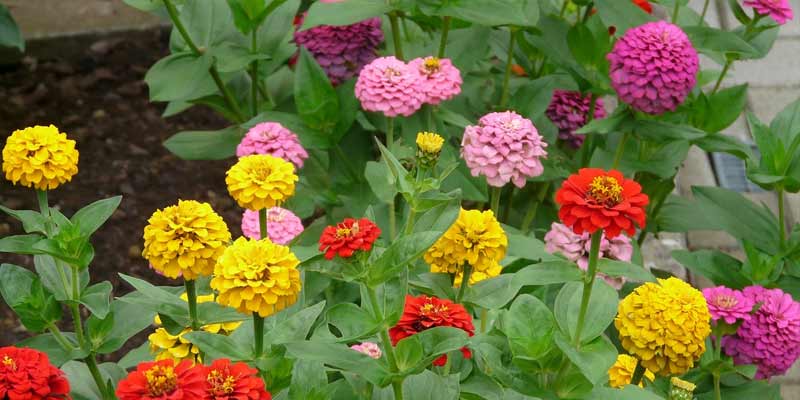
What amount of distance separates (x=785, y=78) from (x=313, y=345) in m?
2.95

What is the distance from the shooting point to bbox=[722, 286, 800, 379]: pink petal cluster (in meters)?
1.87

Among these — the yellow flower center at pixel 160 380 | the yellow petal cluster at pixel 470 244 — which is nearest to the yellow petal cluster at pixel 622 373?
the yellow petal cluster at pixel 470 244

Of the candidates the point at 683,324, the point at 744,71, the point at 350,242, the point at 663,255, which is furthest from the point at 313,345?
the point at 744,71

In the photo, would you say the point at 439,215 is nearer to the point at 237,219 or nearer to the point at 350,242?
the point at 350,242

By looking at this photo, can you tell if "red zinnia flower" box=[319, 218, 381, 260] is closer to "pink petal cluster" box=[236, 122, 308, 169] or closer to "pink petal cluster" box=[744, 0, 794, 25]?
"pink petal cluster" box=[236, 122, 308, 169]

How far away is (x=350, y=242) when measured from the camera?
1.35 metres

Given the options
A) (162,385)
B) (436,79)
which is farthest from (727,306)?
(162,385)

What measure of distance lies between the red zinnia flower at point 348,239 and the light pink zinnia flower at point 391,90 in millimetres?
783

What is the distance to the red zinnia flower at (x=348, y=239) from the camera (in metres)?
1.35

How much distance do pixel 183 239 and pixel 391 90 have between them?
2.51 ft

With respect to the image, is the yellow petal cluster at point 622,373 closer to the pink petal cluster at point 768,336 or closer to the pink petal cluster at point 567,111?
the pink petal cluster at point 768,336

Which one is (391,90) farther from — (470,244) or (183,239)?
(183,239)

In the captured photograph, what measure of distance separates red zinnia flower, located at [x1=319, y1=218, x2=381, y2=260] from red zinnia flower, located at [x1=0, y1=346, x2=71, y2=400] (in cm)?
34

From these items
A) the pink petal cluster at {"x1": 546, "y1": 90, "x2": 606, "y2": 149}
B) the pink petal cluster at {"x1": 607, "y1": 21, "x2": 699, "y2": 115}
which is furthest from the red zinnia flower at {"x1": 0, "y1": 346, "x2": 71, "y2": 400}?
the pink petal cluster at {"x1": 546, "y1": 90, "x2": 606, "y2": 149}
